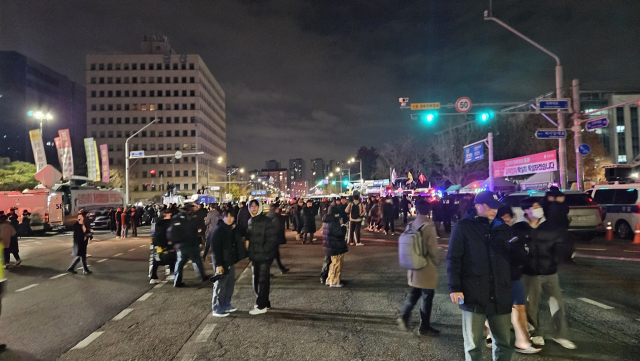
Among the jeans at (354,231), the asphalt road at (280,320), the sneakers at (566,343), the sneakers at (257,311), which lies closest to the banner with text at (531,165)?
the jeans at (354,231)

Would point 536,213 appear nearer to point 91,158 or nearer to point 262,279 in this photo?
point 262,279

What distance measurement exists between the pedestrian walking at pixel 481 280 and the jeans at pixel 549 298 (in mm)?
1544

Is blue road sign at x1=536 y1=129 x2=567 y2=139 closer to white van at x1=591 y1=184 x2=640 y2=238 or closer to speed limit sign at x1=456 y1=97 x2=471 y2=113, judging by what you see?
white van at x1=591 y1=184 x2=640 y2=238

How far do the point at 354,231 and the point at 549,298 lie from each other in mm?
11333

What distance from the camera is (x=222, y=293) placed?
6.74 metres

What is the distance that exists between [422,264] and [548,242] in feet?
4.72

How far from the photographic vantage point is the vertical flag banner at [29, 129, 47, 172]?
3166 cm

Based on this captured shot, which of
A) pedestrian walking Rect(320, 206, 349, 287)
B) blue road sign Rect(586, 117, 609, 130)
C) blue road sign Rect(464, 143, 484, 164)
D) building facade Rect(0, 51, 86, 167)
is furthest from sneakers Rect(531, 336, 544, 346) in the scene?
building facade Rect(0, 51, 86, 167)

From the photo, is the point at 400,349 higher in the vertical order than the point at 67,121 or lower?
lower

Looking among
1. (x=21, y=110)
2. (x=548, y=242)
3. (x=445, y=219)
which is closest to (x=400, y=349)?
(x=548, y=242)

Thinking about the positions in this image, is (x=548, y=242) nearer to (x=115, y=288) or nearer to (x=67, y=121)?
(x=115, y=288)

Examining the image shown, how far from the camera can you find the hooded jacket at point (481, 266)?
12.0 ft

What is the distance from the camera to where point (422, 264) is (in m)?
5.36

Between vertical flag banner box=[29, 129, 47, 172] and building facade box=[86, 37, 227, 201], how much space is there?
5544cm
